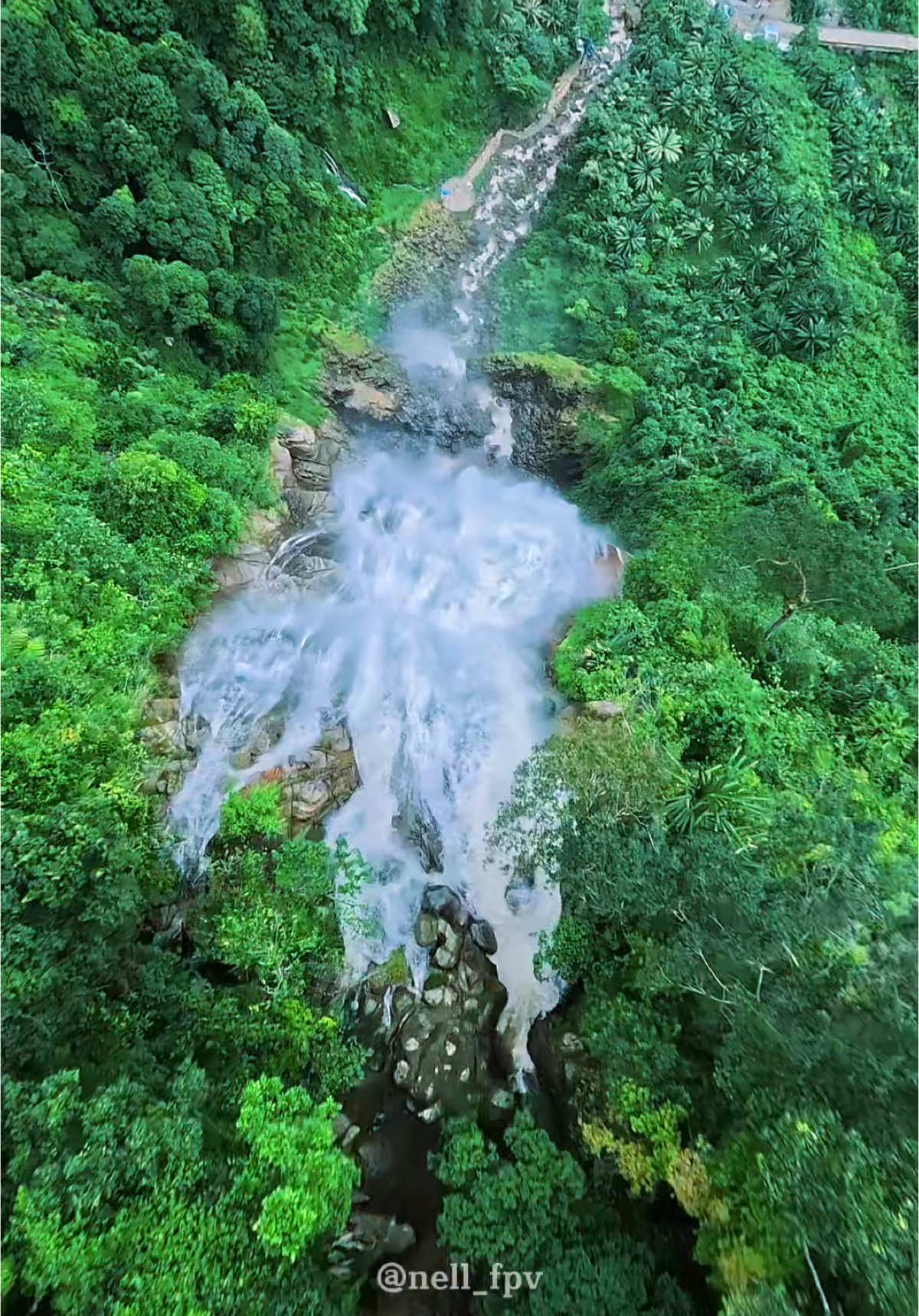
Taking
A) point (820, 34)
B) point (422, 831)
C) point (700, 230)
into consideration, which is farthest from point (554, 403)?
point (820, 34)

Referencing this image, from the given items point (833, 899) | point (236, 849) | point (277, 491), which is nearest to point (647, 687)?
point (833, 899)

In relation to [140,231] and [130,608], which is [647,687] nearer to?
[130,608]

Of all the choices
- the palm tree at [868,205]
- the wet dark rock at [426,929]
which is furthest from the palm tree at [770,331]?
the wet dark rock at [426,929]

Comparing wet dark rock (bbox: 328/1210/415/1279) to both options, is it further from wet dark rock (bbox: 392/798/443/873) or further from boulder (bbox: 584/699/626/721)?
boulder (bbox: 584/699/626/721)

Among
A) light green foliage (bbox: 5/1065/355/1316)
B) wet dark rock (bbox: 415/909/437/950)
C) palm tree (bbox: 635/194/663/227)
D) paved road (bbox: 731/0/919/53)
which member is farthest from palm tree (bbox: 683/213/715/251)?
light green foliage (bbox: 5/1065/355/1316)

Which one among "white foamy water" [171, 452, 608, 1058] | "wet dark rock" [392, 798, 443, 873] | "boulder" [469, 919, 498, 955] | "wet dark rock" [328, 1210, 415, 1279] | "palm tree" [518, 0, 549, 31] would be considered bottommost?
"wet dark rock" [328, 1210, 415, 1279]

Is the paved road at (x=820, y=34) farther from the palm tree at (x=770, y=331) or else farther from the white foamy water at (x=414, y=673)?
the white foamy water at (x=414, y=673)

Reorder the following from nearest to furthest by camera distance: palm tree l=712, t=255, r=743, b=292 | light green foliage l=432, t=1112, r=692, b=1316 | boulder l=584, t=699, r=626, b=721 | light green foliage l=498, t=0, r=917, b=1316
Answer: light green foliage l=498, t=0, r=917, b=1316 < light green foliage l=432, t=1112, r=692, b=1316 < boulder l=584, t=699, r=626, b=721 < palm tree l=712, t=255, r=743, b=292
